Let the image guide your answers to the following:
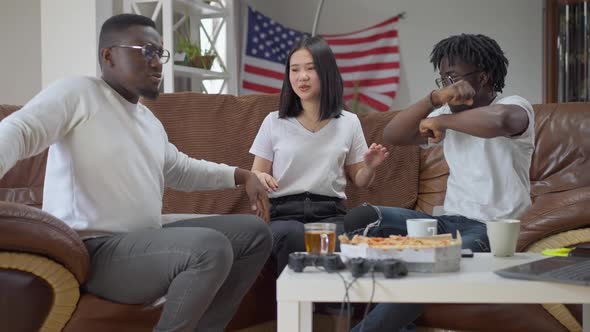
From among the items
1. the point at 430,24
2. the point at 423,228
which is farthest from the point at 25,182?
the point at 430,24

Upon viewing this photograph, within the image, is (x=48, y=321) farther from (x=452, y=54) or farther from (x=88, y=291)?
(x=452, y=54)

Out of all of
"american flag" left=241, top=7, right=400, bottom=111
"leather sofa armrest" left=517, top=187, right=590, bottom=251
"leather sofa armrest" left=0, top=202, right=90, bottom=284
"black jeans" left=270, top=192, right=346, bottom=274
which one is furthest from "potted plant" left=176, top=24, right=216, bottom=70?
"leather sofa armrest" left=0, top=202, right=90, bottom=284

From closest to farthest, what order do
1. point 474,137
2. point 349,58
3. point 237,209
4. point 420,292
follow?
point 420,292
point 474,137
point 237,209
point 349,58

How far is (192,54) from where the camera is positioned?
4305 millimetres

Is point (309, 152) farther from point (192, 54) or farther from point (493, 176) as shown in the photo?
point (192, 54)

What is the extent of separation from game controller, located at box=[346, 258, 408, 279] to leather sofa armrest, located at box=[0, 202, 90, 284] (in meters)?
0.74

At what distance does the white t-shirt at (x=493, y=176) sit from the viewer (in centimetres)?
228

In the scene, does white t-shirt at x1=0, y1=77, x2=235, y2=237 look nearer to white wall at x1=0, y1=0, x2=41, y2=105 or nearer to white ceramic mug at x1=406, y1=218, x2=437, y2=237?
white ceramic mug at x1=406, y1=218, x2=437, y2=237

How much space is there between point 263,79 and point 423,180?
278 centimetres

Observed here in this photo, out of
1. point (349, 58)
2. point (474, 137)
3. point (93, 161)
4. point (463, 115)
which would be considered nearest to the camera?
point (93, 161)

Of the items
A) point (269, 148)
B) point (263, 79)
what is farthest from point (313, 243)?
point (263, 79)

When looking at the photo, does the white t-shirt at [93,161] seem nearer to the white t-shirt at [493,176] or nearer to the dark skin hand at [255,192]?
the dark skin hand at [255,192]

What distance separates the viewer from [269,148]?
9.05 ft

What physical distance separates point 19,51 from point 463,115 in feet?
10.5
